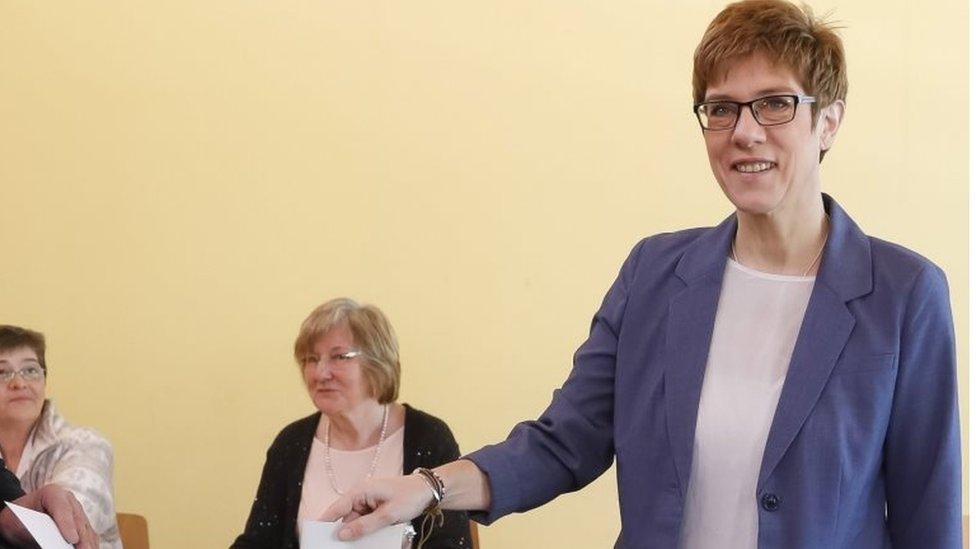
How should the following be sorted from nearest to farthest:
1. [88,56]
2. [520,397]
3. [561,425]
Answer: [561,425] < [520,397] < [88,56]

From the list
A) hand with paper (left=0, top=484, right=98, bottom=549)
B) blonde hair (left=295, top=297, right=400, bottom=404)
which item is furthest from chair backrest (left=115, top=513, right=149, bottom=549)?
hand with paper (left=0, top=484, right=98, bottom=549)

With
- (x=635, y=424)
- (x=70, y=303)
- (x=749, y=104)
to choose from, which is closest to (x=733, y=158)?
(x=749, y=104)

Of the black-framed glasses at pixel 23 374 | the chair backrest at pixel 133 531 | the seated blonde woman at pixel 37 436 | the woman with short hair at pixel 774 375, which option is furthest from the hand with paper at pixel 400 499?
the black-framed glasses at pixel 23 374

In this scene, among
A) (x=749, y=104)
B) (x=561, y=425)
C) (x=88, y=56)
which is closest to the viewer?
(x=749, y=104)

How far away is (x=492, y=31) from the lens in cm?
457

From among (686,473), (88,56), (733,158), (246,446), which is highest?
(88,56)

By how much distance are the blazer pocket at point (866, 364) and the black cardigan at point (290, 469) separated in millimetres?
2082

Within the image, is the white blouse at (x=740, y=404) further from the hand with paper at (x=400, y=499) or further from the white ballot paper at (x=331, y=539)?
the white ballot paper at (x=331, y=539)

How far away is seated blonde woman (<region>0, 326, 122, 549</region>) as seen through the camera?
12.9 ft

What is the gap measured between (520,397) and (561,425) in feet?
8.40

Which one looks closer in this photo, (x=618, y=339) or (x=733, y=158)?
(x=733, y=158)

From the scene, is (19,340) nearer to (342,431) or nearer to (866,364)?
(342,431)

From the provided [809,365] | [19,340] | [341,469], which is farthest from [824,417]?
[19,340]

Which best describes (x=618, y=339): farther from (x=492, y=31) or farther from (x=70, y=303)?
(x=70, y=303)
